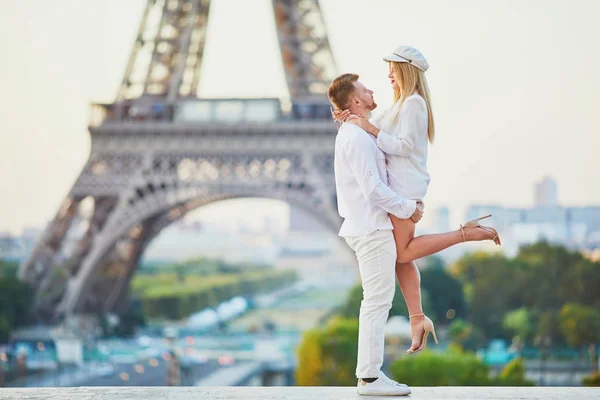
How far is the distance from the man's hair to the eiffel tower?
769 inches

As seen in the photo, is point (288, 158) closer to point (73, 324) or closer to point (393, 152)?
point (73, 324)

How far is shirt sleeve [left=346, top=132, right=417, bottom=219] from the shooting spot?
706 cm

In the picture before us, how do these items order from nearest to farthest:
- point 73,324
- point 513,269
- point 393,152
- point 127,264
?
point 393,152 → point 73,324 → point 127,264 → point 513,269

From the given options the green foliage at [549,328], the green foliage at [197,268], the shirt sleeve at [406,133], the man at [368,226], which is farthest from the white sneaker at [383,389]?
the green foliage at [197,268]

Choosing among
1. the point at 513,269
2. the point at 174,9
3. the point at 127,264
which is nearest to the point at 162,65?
Answer: the point at 174,9

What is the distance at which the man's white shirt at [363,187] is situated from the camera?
7.07 m

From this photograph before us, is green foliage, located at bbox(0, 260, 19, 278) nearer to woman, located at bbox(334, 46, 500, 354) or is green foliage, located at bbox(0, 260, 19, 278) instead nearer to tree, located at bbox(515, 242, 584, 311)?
tree, located at bbox(515, 242, 584, 311)

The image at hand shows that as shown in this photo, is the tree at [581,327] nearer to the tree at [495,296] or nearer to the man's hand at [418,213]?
the tree at [495,296]

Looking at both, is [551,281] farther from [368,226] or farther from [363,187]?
[363,187]

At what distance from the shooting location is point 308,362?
27453 mm

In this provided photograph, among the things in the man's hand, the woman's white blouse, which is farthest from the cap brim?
the man's hand

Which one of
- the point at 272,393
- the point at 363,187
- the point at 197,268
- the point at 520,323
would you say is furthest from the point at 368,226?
the point at 197,268

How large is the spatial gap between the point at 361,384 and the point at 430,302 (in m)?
31.3

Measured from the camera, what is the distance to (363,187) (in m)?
7.08
